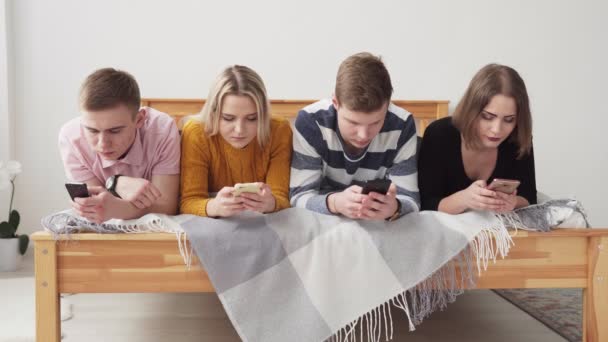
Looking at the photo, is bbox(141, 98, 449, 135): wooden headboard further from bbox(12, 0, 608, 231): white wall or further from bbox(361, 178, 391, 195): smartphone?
bbox(361, 178, 391, 195): smartphone

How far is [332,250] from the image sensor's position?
1.37 m

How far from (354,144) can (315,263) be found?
0.37m

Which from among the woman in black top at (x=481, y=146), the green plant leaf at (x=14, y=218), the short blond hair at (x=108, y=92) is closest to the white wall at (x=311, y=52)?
the green plant leaf at (x=14, y=218)

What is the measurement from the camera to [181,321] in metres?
1.82

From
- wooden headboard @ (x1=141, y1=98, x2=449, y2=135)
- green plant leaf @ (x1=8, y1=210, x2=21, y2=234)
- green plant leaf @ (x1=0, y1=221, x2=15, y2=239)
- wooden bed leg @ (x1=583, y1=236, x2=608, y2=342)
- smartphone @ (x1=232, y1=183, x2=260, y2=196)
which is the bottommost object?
green plant leaf @ (x1=0, y1=221, x2=15, y2=239)

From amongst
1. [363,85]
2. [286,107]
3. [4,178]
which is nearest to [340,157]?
[363,85]

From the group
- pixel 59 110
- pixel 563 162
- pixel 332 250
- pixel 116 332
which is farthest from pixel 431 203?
pixel 59 110

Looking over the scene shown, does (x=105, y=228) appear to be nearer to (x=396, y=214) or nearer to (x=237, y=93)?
(x=237, y=93)

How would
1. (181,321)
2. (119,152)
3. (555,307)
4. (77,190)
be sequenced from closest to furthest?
(77,190) < (119,152) < (181,321) < (555,307)

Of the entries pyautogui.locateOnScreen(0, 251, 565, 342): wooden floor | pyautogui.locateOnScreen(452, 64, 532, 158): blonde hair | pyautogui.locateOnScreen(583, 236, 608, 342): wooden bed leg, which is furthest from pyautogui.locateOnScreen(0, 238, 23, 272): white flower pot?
pyautogui.locateOnScreen(583, 236, 608, 342): wooden bed leg

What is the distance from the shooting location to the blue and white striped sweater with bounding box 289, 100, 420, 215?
5.30 ft

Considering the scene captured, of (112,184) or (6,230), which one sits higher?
(112,184)

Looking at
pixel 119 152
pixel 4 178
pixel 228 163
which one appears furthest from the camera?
pixel 4 178

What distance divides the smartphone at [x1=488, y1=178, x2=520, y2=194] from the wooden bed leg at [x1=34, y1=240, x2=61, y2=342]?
1057 mm
